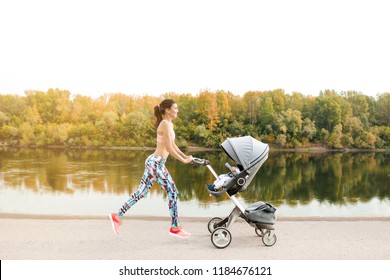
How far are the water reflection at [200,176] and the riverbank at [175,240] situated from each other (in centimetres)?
584

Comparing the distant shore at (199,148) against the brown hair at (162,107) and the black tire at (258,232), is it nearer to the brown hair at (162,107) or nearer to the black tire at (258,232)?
the black tire at (258,232)

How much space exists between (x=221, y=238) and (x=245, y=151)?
72 cm

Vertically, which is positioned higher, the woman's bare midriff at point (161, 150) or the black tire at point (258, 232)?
the woman's bare midriff at point (161, 150)

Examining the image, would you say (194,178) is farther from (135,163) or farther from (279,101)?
(279,101)

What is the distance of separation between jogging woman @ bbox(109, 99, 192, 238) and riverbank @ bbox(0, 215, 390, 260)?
0.20 meters

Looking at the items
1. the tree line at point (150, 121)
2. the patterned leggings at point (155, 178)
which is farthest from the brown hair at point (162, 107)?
the tree line at point (150, 121)

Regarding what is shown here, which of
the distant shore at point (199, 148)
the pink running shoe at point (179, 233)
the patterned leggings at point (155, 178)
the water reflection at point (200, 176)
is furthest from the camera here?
the distant shore at point (199, 148)

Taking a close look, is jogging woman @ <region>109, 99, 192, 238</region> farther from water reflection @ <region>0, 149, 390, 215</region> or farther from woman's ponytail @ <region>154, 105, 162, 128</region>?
water reflection @ <region>0, 149, 390, 215</region>

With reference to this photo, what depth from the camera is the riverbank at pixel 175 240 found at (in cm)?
329

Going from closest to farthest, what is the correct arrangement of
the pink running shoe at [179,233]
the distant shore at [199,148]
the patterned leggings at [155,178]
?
the patterned leggings at [155,178], the pink running shoe at [179,233], the distant shore at [199,148]

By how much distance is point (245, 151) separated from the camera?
3.51 m

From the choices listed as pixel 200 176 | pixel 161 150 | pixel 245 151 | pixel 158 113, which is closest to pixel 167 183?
pixel 161 150

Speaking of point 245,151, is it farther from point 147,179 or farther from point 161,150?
point 147,179

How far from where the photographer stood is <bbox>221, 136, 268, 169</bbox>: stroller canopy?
11.4 ft
